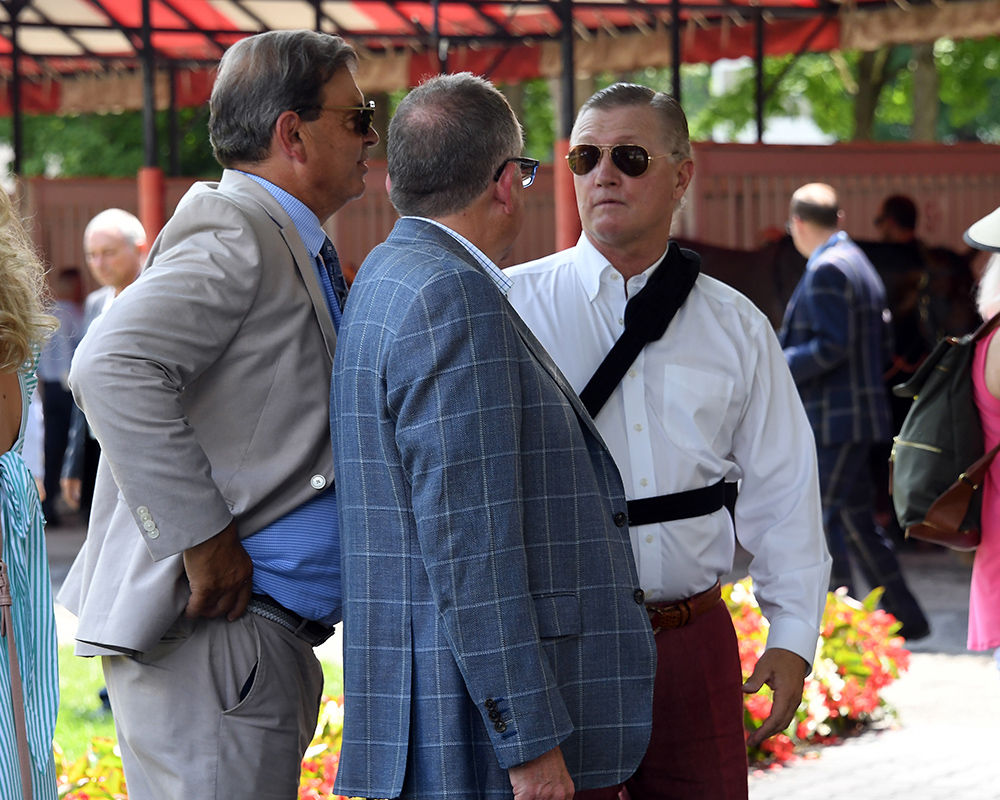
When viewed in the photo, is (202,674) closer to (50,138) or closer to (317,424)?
(317,424)

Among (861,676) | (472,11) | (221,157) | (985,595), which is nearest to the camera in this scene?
(221,157)

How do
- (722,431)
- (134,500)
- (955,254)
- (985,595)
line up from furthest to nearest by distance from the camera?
(955,254), (985,595), (722,431), (134,500)

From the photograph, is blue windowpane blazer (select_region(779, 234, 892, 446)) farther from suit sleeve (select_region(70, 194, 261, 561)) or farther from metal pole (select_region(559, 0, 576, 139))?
suit sleeve (select_region(70, 194, 261, 561))

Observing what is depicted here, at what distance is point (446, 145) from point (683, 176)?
3.27 feet

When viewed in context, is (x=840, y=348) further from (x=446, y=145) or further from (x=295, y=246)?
(x=446, y=145)

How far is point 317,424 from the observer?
104 inches

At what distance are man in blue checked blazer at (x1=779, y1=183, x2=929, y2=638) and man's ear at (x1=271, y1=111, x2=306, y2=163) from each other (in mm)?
4876

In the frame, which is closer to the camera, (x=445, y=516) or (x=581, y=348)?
(x=445, y=516)

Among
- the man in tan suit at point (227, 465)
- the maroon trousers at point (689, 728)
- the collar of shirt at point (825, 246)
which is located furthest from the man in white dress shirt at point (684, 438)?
the collar of shirt at point (825, 246)

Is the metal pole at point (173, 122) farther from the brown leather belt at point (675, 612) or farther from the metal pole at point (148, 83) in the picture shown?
the brown leather belt at point (675, 612)

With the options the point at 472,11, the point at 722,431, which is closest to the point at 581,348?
the point at 722,431

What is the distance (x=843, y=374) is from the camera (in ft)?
24.3

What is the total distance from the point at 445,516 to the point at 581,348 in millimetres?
901

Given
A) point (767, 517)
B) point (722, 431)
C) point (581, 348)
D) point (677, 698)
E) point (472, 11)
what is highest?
point (472, 11)
